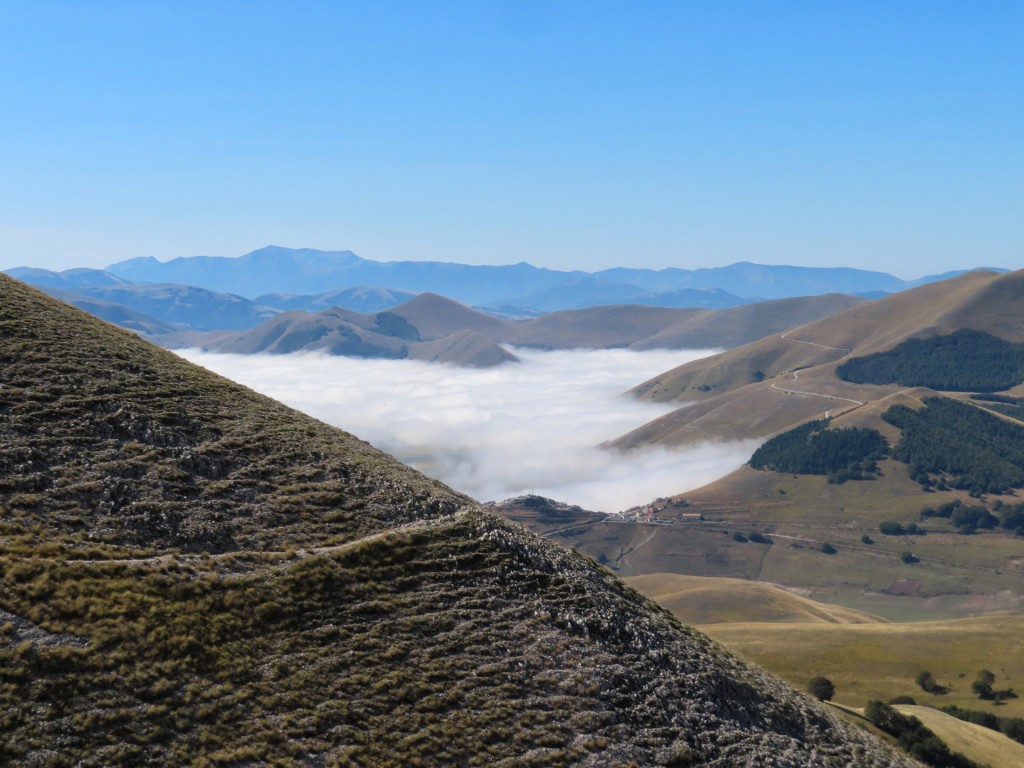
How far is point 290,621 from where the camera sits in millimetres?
30641

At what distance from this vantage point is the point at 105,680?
82.2 feet

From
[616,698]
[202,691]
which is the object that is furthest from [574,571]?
[202,691]

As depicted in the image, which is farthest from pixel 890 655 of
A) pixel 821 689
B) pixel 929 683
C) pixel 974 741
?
pixel 974 741

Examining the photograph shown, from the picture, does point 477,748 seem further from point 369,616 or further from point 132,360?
point 132,360

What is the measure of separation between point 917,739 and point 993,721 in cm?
3510

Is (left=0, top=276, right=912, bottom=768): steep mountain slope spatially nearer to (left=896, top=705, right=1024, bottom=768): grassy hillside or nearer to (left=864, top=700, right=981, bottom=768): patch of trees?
(left=864, top=700, right=981, bottom=768): patch of trees

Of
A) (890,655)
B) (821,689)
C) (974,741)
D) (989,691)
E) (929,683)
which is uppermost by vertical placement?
(974,741)

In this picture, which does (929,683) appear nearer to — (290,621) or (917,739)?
(917,739)

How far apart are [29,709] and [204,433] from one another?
19.1m

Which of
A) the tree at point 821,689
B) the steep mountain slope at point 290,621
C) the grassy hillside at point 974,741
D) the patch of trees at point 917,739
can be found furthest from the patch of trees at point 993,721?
the steep mountain slope at point 290,621

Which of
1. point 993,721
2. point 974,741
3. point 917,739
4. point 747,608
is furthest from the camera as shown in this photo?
point 747,608

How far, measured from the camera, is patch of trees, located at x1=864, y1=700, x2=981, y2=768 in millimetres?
59781

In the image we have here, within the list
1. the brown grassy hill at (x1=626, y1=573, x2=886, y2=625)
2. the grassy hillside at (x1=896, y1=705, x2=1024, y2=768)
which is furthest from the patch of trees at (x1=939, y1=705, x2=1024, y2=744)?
the brown grassy hill at (x1=626, y1=573, x2=886, y2=625)

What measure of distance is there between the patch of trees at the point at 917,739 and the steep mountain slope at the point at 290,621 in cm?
2238
